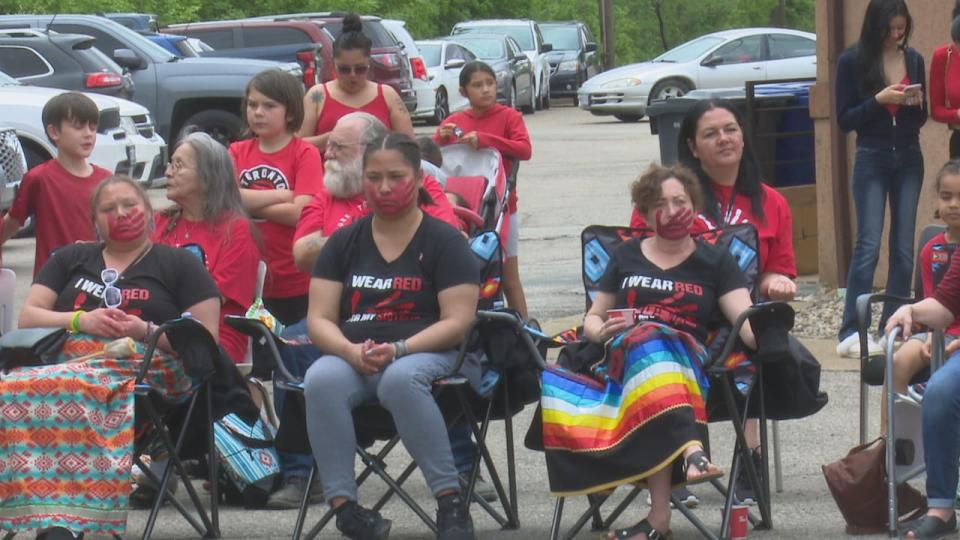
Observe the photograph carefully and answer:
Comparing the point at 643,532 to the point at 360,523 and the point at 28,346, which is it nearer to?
the point at 360,523

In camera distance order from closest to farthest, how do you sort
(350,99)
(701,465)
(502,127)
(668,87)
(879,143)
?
(701,465), (350,99), (879,143), (502,127), (668,87)

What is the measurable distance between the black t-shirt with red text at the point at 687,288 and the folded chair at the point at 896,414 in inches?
20.4

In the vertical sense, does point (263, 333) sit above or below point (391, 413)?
above

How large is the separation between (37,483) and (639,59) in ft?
175

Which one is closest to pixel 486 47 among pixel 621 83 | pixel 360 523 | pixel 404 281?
pixel 621 83

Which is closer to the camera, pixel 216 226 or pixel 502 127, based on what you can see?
pixel 216 226

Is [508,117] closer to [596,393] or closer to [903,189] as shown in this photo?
[903,189]

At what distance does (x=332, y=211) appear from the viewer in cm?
710

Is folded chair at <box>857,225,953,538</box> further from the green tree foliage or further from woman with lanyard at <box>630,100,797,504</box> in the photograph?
the green tree foliage

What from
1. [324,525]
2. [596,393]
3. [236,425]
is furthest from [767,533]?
[236,425]

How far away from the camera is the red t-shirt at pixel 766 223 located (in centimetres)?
661

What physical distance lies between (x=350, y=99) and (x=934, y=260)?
320cm

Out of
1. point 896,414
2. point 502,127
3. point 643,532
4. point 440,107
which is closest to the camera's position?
point 643,532

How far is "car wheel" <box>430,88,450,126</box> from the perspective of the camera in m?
30.8
